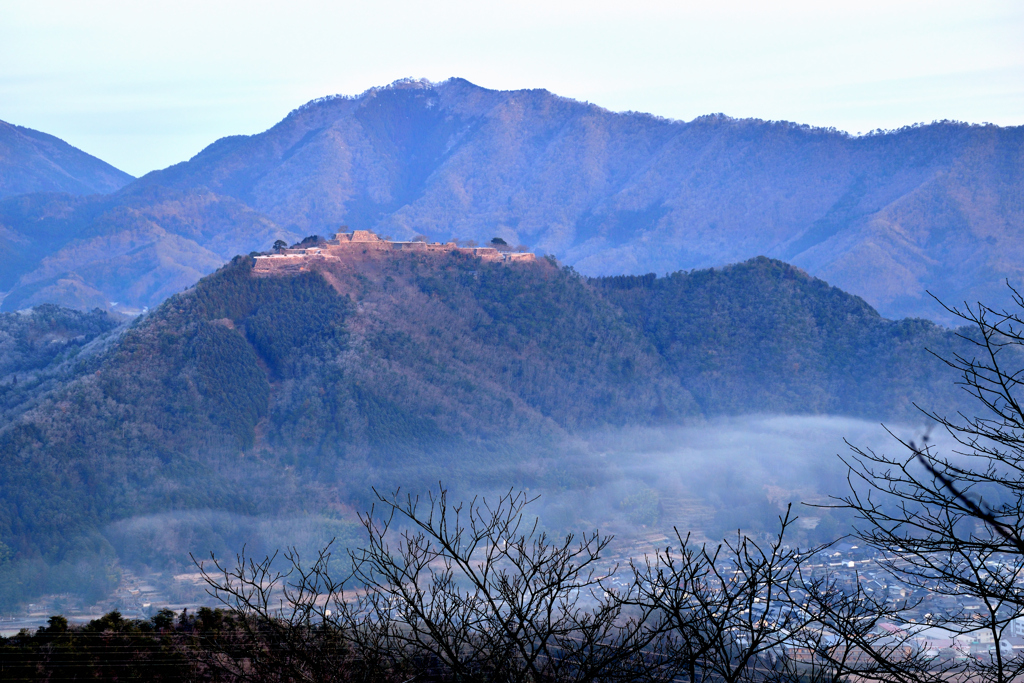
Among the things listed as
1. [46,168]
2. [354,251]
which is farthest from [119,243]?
[354,251]

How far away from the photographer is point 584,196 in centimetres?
13762

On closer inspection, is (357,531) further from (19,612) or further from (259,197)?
(259,197)

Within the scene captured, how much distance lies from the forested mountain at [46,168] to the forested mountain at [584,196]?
17.9m

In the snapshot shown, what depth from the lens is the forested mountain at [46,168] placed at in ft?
470

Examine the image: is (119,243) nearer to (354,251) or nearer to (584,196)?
(354,251)

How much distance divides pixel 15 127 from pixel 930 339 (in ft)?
545

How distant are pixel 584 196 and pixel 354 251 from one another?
9016 centimetres

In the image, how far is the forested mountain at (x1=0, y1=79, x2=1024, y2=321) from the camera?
308 ft

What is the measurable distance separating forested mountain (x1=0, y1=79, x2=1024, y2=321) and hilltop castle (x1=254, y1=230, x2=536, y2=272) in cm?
4653

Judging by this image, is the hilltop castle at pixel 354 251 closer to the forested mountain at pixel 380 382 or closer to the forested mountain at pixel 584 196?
the forested mountain at pixel 380 382

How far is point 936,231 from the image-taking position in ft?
314

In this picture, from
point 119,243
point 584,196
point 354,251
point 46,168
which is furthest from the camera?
point 46,168

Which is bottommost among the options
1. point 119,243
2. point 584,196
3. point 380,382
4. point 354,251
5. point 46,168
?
point 380,382

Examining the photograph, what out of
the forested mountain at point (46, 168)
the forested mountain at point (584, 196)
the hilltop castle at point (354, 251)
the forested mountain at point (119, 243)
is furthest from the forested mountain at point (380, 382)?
the forested mountain at point (46, 168)
